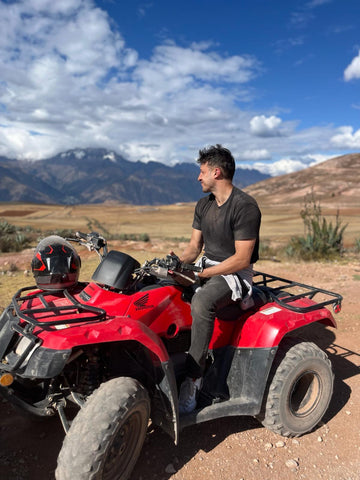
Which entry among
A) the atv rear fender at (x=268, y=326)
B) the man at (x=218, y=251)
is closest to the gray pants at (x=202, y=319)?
the man at (x=218, y=251)

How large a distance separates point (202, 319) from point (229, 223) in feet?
2.75

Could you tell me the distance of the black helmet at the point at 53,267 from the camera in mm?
3023

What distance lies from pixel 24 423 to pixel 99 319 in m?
1.54

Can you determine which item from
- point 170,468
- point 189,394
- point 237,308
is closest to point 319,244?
point 237,308

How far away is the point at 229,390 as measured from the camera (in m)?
3.21

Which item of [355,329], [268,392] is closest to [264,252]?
[355,329]

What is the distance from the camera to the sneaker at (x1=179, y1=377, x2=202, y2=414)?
2.94 meters

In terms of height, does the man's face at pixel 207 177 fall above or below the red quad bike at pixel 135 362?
above

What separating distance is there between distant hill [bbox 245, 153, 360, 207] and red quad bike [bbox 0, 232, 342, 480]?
97.6 m

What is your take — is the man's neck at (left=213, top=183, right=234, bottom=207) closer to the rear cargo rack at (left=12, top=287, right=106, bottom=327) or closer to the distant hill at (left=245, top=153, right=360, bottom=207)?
the rear cargo rack at (left=12, top=287, right=106, bottom=327)

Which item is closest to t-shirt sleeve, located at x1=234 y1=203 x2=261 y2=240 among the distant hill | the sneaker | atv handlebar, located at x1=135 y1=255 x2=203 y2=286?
atv handlebar, located at x1=135 y1=255 x2=203 y2=286

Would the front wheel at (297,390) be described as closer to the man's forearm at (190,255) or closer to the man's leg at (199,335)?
the man's leg at (199,335)

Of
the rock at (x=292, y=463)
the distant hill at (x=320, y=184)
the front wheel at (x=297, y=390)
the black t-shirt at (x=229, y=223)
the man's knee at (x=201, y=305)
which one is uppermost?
the distant hill at (x=320, y=184)

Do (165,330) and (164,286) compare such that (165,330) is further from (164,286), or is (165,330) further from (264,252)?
(264,252)
